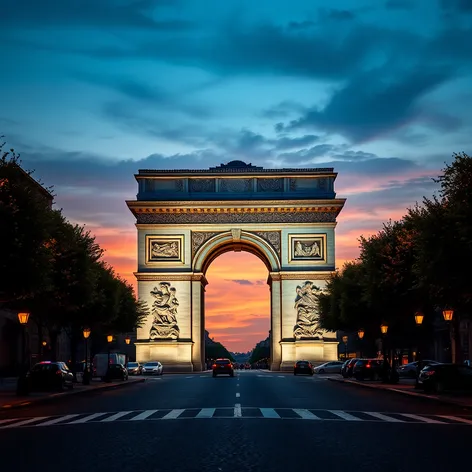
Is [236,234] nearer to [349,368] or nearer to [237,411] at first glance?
[349,368]

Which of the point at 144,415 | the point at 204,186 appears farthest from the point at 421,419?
the point at 204,186

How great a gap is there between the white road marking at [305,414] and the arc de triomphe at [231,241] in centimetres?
6234

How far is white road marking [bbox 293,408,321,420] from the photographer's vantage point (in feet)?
80.4

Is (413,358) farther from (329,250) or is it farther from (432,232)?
(432,232)

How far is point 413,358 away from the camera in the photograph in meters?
116

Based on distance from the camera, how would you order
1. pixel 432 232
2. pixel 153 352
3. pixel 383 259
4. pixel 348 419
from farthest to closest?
→ pixel 153 352
pixel 383 259
pixel 432 232
pixel 348 419

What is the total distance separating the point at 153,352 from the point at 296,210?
19.5m

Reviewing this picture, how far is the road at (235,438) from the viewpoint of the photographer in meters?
14.5

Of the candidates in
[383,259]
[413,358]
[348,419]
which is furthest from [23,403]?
[413,358]

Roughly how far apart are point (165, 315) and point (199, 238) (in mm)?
8160

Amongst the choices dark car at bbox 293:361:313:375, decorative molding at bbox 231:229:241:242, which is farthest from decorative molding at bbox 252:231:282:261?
dark car at bbox 293:361:313:375

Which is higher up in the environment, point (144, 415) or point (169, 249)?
point (169, 249)

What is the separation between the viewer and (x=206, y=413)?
86.0 ft

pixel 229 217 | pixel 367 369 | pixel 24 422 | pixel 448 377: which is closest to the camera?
pixel 24 422
